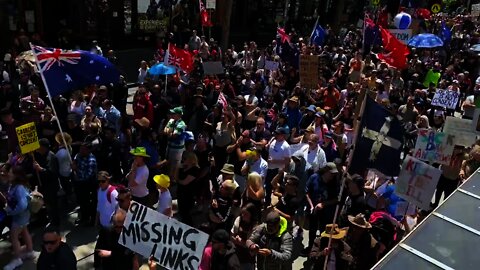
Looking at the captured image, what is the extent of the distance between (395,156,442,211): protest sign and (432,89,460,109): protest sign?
20.6 ft

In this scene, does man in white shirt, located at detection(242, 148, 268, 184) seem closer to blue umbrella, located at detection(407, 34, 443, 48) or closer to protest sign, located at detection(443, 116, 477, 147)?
protest sign, located at detection(443, 116, 477, 147)

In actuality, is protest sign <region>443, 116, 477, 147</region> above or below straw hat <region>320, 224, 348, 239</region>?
above

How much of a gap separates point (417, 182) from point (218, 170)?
3.57 metres

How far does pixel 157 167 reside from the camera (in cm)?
793

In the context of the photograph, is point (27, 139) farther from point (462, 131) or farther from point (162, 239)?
point (462, 131)

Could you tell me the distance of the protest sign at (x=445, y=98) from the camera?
38.7 feet

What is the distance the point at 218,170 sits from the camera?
8.72 meters

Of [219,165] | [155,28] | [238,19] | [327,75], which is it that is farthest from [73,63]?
[238,19]

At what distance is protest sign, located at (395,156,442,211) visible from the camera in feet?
19.5

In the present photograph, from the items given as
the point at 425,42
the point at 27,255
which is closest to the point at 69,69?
the point at 27,255

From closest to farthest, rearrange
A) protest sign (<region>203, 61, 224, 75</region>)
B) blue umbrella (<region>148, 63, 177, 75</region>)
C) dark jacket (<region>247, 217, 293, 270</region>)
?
dark jacket (<region>247, 217, 293, 270</region>), blue umbrella (<region>148, 63, 177, 75</region>), protest sign (<region>203, 61, 224, 75</region>)

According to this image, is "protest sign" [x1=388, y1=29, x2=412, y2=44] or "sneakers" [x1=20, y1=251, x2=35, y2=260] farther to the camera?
"protest sign" [x1=388, y1=29, x2=412, y2=44]

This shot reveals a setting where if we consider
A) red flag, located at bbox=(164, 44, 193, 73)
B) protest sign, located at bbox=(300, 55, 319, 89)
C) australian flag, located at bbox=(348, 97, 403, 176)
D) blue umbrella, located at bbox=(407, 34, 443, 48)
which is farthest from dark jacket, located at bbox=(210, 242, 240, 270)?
blue umbrella, located at bbox=(407, 34, 443, 48)

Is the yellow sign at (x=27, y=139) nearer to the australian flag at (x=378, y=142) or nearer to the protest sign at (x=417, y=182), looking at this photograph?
the australian flag at (x=378, y=142)
